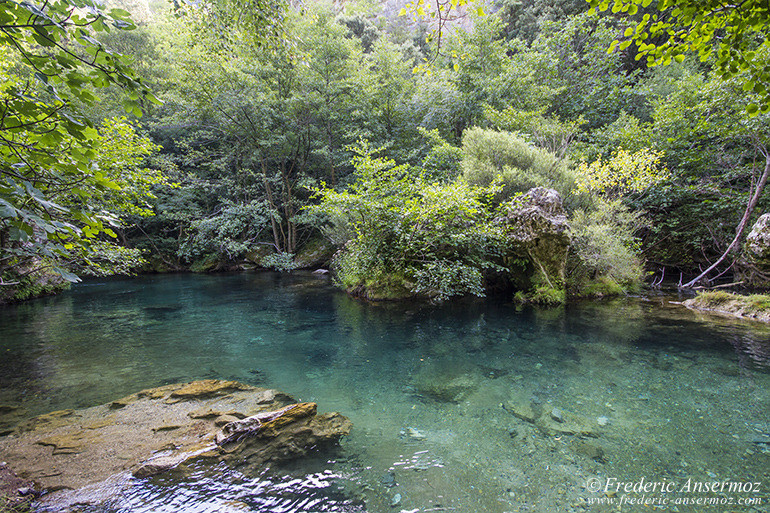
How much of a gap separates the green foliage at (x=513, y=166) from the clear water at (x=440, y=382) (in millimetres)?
4746

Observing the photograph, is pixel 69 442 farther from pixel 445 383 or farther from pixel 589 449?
pixel 589 449

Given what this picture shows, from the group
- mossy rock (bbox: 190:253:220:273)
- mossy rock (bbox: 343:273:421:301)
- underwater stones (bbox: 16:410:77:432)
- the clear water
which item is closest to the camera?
the clear water

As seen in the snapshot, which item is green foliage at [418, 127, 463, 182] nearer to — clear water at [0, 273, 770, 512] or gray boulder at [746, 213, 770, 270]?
clear water at [0, 273, 770, 512]

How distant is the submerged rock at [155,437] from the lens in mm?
2947

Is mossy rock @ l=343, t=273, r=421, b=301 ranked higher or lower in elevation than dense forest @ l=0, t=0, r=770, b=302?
lower

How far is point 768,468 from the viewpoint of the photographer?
305cm

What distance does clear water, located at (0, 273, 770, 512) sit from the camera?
2869 mm

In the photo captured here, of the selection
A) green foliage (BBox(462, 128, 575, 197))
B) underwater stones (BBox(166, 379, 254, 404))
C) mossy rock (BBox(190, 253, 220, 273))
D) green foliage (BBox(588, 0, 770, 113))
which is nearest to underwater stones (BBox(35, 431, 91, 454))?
underwater stones (BBox(166, 379, 254, 404))

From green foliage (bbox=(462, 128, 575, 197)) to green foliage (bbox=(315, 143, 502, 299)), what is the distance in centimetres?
190

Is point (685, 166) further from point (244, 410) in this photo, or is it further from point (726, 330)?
point (244, 410)

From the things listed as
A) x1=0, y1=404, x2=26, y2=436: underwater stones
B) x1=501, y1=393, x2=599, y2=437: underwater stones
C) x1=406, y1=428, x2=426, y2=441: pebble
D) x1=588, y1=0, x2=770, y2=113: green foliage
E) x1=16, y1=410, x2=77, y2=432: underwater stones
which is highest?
x1=588, y1=0, x2=770, y2=113: green foliage

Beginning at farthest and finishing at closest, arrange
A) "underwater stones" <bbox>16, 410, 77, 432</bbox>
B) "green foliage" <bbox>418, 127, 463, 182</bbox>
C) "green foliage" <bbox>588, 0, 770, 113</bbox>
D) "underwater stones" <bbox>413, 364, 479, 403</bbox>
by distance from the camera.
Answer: "green foliage" <bbox>418, 127, 463, 182</bbox>, "underwater stones" <bbox>413, 364, 479, 403</bbox>, "underwater stones" <bbox>16, 410, 77, 432</bbox>, "green foliage" <bbox>588, 0, 770, 113</bbox>

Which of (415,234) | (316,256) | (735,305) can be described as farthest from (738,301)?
(316,256)

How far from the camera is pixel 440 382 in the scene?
199 inches
